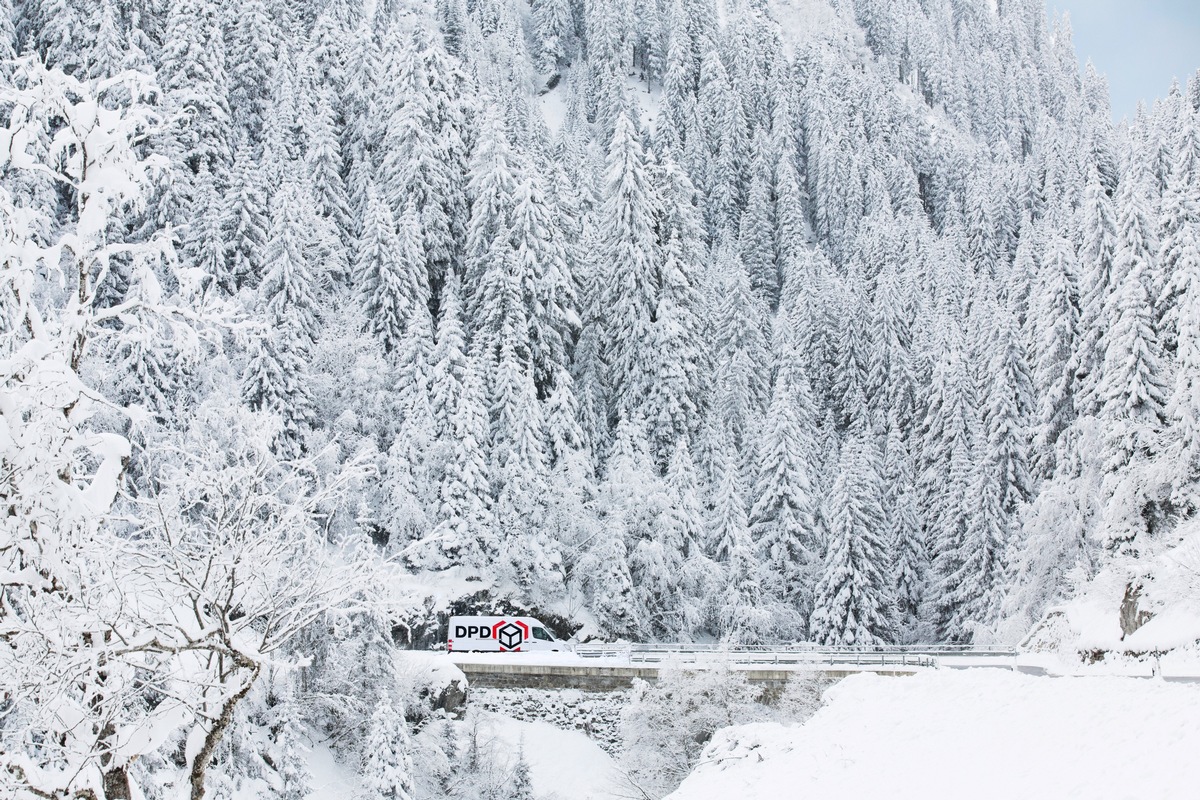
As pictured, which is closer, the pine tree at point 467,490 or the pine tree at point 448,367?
the pine tree at point 467,490

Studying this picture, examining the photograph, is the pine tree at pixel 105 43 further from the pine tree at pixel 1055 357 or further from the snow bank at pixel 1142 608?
the snow bank at pixel 1142 608

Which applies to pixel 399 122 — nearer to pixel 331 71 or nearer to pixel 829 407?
pixel 331 71

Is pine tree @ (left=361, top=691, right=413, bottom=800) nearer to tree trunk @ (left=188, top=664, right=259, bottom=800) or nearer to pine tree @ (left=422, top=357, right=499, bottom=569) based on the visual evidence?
pine tree @ (left=422, top=357, right=499, bottom=569)

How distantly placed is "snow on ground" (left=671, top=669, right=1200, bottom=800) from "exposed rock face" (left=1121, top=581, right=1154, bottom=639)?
855cm

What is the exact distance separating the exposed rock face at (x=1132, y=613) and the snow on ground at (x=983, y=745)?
855 centimetres

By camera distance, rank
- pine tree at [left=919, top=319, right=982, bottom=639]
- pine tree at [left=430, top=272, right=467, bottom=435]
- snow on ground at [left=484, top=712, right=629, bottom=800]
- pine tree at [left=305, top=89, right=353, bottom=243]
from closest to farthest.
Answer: snow on ground at [left=484, top=712, right=629, bottom=800] → pine tree at [left=430, top=272, right=467, bottom=435] → pine tree at [left=919, top=319, right=982, bottom=639] → pine tree at [left=305, top=89, right=353, bottom=243]

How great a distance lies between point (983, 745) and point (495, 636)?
25470mm

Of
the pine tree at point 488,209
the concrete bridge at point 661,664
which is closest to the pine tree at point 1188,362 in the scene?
the concrete bridge at point 661,664

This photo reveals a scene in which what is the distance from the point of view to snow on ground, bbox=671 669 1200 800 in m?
10.6

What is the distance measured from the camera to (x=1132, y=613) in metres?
24.9

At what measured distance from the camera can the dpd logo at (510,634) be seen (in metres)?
36.4

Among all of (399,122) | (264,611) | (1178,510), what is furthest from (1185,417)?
(399,122)

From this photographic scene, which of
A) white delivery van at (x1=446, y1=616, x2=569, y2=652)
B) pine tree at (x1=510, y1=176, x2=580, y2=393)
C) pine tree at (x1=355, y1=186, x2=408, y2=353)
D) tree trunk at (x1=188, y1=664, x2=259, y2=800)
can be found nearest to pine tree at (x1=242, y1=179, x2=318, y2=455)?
pine tree at (x1=355, y1=186, x2=408, y2=353)

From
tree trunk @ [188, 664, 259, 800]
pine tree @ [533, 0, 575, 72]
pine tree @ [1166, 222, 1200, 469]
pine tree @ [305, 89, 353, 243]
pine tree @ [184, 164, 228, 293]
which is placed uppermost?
pine tree @ [533, 0, 575, 72]
